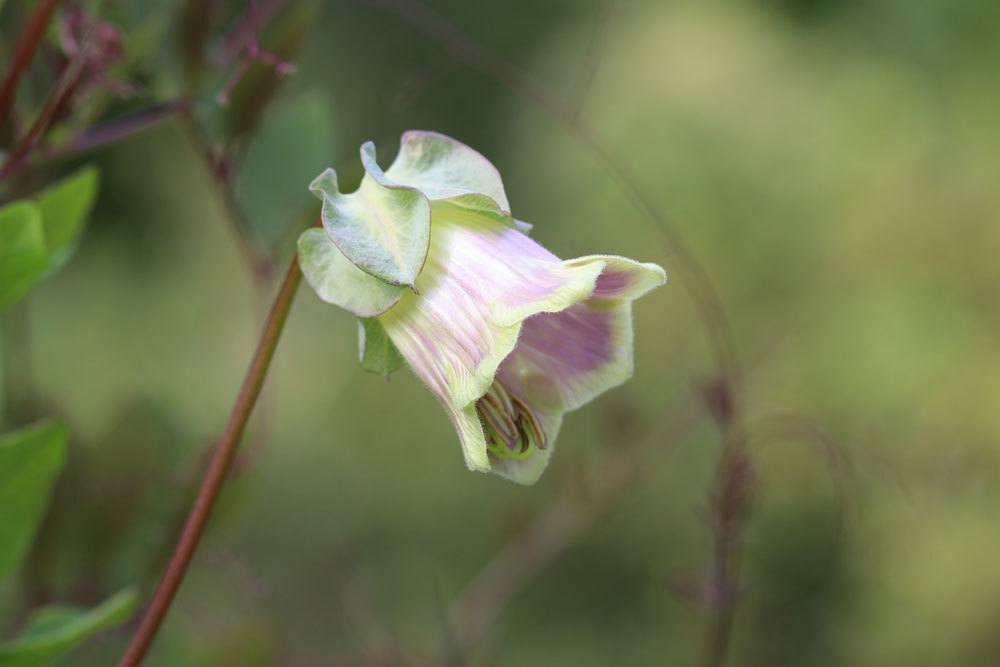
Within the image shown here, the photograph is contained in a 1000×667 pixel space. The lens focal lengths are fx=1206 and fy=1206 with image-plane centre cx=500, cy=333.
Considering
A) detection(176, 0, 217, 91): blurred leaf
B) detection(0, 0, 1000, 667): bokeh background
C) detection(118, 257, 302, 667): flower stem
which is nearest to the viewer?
detection(118, 257, 302, 667): flower stem

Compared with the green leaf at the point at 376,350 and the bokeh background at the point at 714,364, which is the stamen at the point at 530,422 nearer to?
the green leaf at the point at 376,350

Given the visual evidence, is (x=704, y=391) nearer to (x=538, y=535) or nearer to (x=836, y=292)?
(x=538, y=535)

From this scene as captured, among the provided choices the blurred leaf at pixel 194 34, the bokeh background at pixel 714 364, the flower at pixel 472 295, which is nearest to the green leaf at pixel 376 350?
the flower at pixel 472 295

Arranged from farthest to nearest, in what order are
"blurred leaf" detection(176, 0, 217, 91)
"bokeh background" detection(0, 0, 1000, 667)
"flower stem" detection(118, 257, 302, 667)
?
1. "bokeh background" detection(0, 0, 1000, 667)
2. "blurred leaf" detection(176, 0, 217, 91)
3. "flower stem" detection(118, 257, 302, 667)

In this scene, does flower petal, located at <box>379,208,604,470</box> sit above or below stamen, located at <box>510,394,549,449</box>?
above

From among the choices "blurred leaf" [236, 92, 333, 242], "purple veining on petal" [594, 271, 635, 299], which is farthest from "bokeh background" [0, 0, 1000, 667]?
"purple veining on petal" [594, 271, 635, 299]

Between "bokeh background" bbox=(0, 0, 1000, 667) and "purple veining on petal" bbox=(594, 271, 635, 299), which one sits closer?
"purple veining on petal" bbox=(594, 271, 635, 299)

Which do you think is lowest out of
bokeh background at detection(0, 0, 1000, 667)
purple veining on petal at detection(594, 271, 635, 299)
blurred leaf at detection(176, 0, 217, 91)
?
bokeh background at detection(0, 0, 1000, 667)

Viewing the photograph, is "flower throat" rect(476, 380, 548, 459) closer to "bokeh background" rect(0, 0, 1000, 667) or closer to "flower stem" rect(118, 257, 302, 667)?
"flower stem" rect(118, 257, 302, 667)
